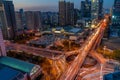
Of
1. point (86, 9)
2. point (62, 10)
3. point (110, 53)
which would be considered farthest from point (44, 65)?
point (86, 9)

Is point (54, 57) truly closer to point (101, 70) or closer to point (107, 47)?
point (101, 70)

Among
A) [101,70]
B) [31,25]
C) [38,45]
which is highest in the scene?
[31,25]

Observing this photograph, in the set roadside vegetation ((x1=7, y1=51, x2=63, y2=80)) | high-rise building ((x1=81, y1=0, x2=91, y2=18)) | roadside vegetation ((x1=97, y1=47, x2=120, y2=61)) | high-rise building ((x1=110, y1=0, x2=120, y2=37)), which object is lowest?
roadside vegetation ((x1=7, y1=51, x2=63, y2=80))

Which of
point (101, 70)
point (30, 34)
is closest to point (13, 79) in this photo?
point (101, 70)

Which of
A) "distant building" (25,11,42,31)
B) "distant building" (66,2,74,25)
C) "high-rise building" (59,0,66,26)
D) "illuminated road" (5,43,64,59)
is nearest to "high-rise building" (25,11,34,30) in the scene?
"distant building" (25,11,42,31)

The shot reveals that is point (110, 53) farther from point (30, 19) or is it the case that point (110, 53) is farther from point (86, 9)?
point (86, 9)

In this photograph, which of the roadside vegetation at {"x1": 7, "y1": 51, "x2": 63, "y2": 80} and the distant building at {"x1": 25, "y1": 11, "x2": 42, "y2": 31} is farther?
the distant building at {"x1": 25, "y1": 11, "x2": 42, "y2": 31}

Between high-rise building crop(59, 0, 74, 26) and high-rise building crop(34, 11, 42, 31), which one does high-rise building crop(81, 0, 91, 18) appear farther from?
high-rise building crop(34, 11, 42, 31)

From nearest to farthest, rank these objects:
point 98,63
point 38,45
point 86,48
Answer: point 98,63 < point 86,48 < point 38,45
